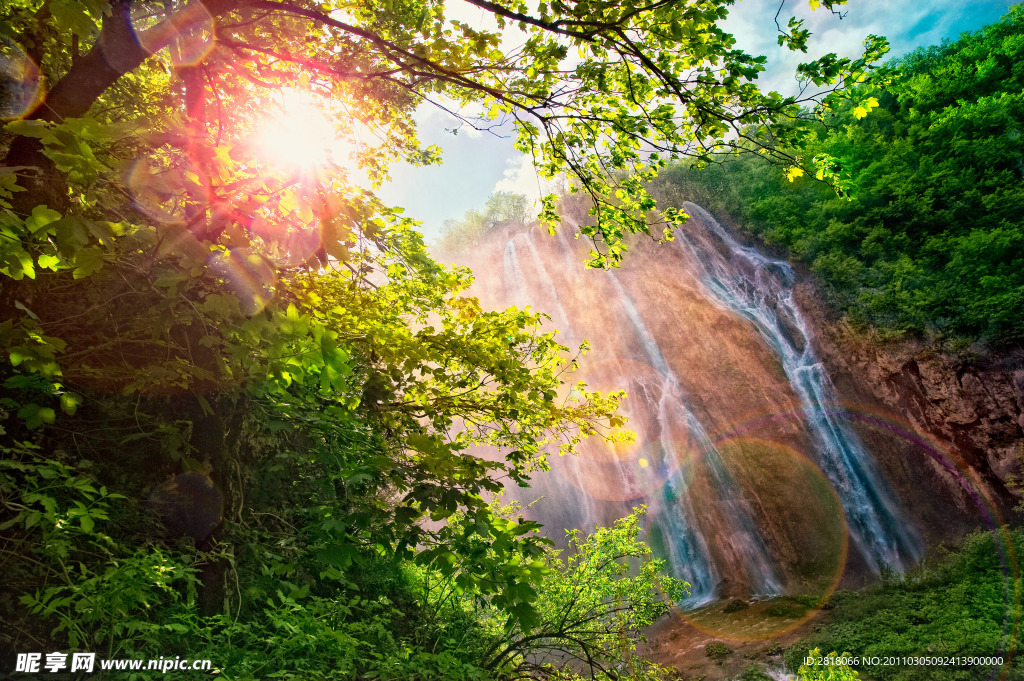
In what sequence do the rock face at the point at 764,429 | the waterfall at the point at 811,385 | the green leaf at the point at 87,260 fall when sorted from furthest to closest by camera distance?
the waterfall at the point at 811,385 < the rock face at the point at 764,429 < the green leaf at the point at 87,260

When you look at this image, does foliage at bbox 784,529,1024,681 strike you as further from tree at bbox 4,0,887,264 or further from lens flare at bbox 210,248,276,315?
lens flare at bbox 210,248,276,315

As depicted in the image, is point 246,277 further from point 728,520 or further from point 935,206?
point 935,206

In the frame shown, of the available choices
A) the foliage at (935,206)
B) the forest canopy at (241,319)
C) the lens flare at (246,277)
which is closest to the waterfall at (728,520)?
the foliage at (935,206)

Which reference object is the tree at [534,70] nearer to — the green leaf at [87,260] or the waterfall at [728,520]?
the green leaf at [87,260]

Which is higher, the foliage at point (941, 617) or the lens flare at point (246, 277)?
the lens flare at point (246, 277)

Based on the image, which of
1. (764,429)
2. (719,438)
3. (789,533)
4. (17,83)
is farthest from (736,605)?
(17,83)

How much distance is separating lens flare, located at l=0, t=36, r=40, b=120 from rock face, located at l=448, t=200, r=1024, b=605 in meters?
20.0

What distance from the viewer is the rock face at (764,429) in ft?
47.3

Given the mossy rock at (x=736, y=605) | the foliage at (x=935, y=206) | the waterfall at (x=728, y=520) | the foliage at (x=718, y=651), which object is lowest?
the foliage at (x=718, y=651)

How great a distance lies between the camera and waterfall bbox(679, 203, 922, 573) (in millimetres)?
15641

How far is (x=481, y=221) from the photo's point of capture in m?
41.4

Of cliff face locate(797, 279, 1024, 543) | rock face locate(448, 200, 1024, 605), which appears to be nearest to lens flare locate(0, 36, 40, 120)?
cliff face locate(797, 279, 1024, 543)

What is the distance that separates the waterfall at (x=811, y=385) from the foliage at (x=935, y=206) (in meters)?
1.82

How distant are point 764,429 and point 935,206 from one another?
10.4 metres
